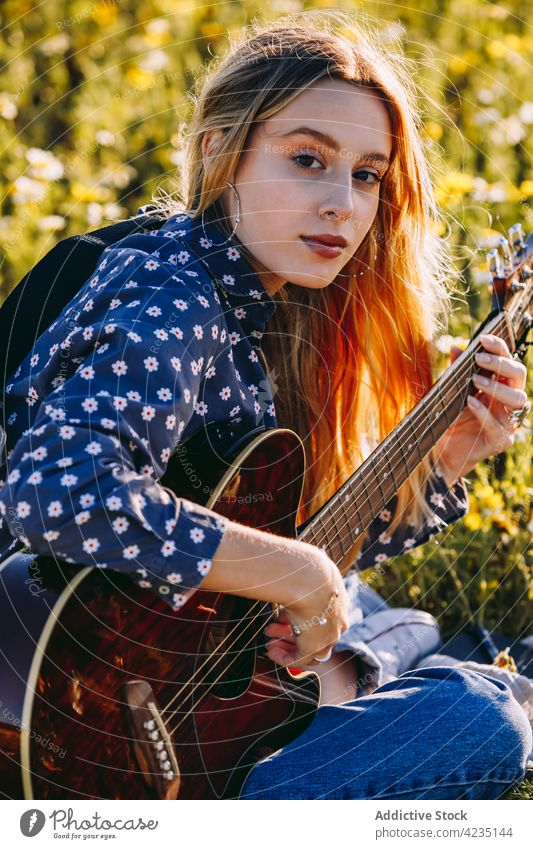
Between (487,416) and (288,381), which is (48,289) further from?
(487,416)

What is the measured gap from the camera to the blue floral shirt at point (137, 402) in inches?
45.6

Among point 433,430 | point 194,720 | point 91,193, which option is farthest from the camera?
point 91,193

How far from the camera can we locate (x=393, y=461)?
1688mm

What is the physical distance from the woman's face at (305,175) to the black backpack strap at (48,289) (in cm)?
21

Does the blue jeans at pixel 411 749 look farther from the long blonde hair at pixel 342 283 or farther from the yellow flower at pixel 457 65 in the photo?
the yellow flower at pixel 457 65

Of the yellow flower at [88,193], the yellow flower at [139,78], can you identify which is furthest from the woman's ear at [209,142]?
the yellow flower at [139,78]

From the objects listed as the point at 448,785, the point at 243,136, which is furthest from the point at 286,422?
the point at 448,785

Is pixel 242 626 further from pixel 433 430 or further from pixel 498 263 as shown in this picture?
pixel 498 263

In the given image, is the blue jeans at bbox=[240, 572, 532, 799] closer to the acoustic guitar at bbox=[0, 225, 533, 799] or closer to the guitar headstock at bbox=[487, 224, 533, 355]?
the acoustic guitar at bbox=[0, 225, 533, 799]

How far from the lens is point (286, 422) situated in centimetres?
180

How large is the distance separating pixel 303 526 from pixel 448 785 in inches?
17.7

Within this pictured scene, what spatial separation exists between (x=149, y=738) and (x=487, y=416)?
33.4 inches

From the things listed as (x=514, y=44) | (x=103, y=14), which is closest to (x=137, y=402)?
(x=103, y=14)

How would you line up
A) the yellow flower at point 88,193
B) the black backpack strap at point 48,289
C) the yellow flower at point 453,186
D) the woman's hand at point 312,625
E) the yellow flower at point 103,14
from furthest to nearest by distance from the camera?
the yellow flower at point 103,14 → the yellow flower at point 88,193 → the yellow flower at point 453,186 → the black backpack strap at point 48,289 → the woman's hand at point 312,625
